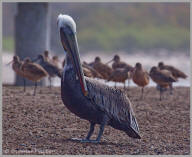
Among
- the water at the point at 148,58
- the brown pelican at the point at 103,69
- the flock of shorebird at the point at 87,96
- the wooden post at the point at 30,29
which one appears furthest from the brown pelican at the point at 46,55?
the water at the point at 148,58

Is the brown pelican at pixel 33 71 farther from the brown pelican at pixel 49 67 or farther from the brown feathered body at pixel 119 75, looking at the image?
the brown feathered body at pixel 119 75

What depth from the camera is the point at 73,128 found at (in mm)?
10125

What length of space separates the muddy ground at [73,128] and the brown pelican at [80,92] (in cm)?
45

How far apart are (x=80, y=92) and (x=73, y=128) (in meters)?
1.95

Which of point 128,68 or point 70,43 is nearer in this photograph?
point 70,43

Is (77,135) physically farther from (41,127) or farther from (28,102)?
(28,102)

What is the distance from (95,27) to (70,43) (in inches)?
893

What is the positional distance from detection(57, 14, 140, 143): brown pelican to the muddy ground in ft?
1.48

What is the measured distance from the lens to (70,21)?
27.2ft

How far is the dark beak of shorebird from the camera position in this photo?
8.27 metres

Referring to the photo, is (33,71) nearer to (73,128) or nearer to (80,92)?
(73,128)

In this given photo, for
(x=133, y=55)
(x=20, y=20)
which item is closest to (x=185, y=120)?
(x=20, y=20)

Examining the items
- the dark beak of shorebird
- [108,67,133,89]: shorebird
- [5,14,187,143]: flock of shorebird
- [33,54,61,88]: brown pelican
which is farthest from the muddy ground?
[33,54,61,88]: brown pelican

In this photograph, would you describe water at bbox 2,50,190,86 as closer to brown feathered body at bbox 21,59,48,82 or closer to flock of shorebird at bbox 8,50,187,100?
flock of shorebird at bbox 8,50,187,100
